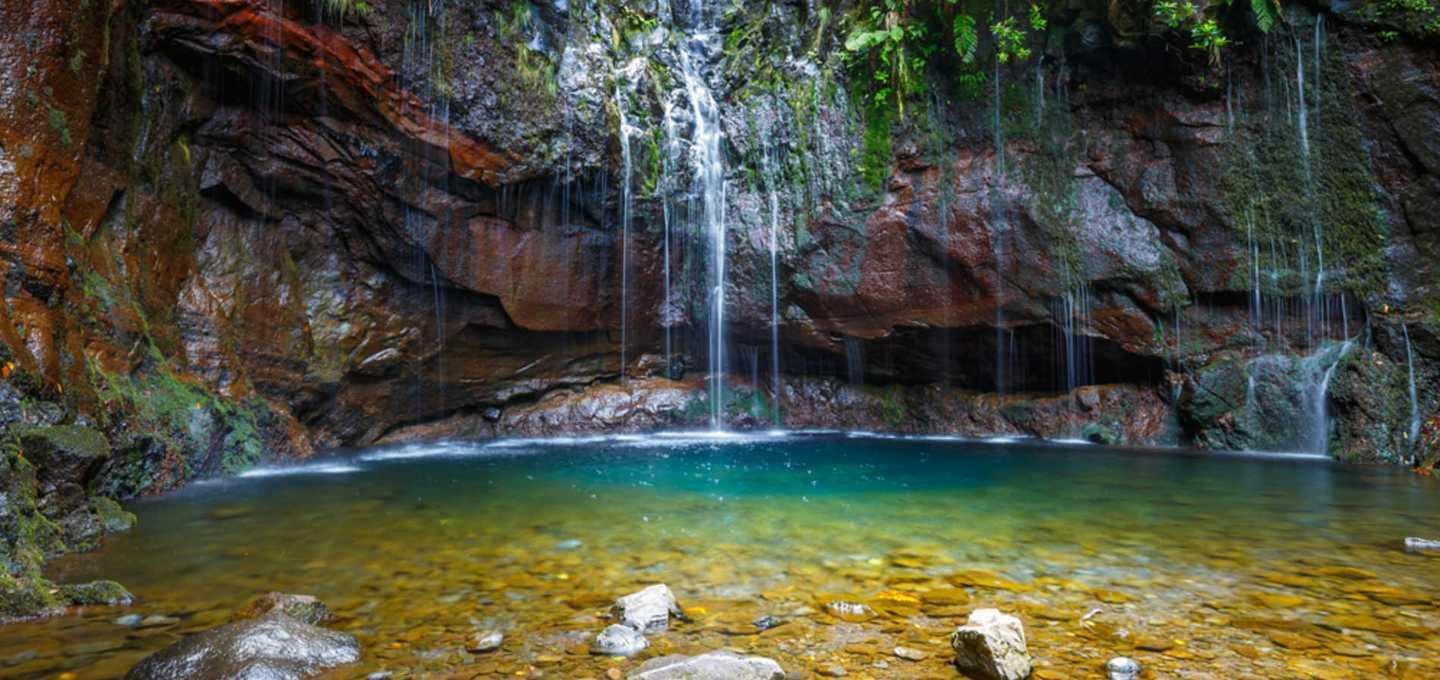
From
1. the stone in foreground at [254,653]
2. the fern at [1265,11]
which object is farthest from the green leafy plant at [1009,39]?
the stone in foreground at [254,653]

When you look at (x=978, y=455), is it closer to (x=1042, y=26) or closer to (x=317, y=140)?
(x=1042, y=26)

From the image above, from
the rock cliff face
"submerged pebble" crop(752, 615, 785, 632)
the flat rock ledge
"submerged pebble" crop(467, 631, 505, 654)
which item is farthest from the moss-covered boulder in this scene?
"submerged pebble" crop(752, 615, 785, 632)

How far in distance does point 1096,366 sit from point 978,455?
134 inches

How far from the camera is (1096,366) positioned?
41.3ft

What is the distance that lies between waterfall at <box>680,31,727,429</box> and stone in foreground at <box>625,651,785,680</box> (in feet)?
34.8

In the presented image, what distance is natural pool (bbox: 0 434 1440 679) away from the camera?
3359mm

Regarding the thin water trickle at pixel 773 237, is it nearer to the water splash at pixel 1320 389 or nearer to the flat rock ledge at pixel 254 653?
the water splash at pixel 1320 389

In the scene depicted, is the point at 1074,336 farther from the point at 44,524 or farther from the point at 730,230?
the point at 44,524

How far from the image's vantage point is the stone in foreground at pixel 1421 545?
500cm

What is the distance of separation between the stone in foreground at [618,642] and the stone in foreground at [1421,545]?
5.15 m

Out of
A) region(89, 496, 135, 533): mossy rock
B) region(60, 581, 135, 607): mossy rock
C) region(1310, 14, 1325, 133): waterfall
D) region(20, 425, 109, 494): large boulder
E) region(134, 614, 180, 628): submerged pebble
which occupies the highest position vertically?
region(1310, 14, 1325, 133): waterfall

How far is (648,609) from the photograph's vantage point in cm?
373

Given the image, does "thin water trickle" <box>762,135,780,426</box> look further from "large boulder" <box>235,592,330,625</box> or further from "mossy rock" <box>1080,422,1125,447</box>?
"large boulder" <box>235,592,330,625</box>

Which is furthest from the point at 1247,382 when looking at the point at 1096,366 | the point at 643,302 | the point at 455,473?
the point at 455,473
